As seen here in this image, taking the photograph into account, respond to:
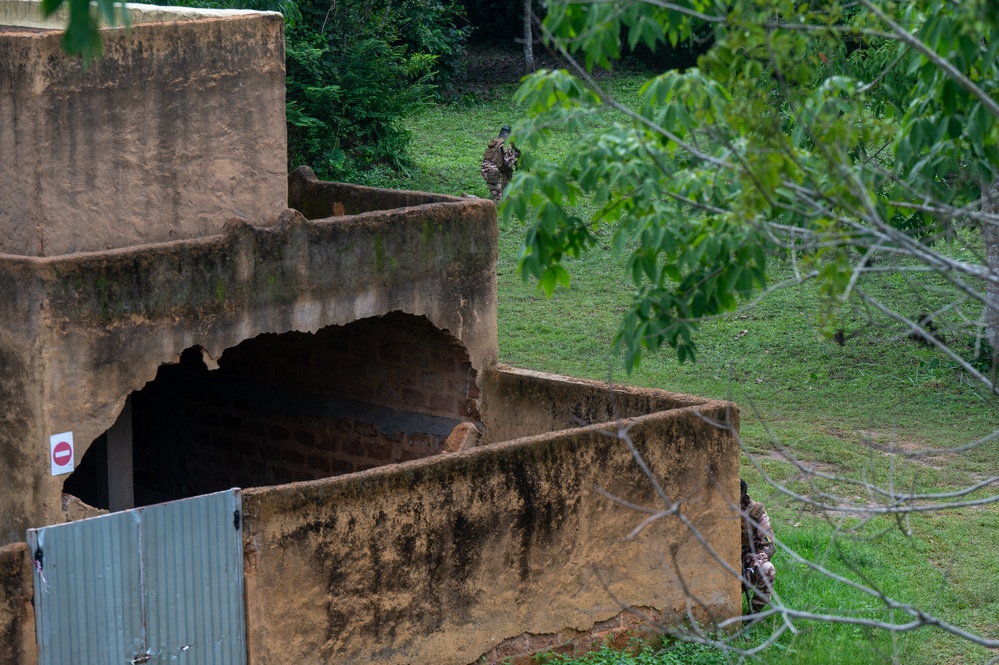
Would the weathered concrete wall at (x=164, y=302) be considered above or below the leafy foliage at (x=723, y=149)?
below

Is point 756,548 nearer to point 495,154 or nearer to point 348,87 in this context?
point 348,87

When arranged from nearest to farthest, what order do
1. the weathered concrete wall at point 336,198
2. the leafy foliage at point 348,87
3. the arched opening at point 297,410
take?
the arched opening at point 297,410, the weathered concrete wall at point 336,198, the leafy foliage at point 348,87

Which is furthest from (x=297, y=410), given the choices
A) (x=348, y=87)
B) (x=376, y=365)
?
(x=348, y=87)

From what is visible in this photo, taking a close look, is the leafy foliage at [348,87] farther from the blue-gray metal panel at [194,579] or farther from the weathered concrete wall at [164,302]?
the blue-gray metal panel at [194,579]

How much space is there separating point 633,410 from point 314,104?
10.7 metres

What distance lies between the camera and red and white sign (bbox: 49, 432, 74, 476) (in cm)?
772

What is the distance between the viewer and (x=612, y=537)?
822cm

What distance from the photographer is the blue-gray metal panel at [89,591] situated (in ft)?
21.0

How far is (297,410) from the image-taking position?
1128cm

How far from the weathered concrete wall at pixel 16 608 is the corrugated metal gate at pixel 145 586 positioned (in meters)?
0.05

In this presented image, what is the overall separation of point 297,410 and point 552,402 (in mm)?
2538

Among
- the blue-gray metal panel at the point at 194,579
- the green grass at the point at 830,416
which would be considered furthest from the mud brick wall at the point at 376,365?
the blue-gray metal panel at the point at 194,579

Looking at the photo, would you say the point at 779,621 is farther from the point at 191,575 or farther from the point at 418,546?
the point at 191,575

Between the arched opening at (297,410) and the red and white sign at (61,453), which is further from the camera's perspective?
the arched opening at (297,410)
